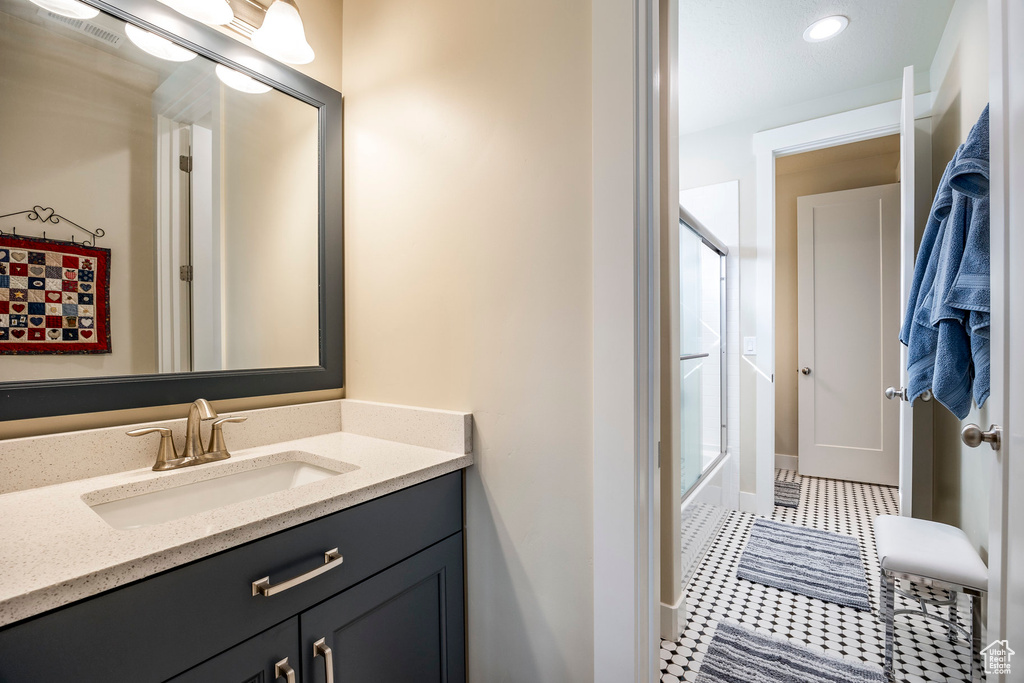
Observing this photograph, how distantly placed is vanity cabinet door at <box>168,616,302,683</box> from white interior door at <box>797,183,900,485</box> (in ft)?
12.2

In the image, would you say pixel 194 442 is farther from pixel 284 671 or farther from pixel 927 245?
pixel 927 245

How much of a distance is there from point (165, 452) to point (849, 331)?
394 centimetres

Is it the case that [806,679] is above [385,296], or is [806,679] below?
below

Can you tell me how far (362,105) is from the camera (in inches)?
57.2

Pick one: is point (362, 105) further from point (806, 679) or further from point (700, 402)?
point (806, 679)

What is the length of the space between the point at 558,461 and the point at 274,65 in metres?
1.36

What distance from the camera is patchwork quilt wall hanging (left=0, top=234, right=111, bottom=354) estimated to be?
0.93m

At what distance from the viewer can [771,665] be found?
1.44 meters

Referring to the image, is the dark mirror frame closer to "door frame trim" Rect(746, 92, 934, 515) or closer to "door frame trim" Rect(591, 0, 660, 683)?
"door frame trim" Rect(591, 0, 660, 683)

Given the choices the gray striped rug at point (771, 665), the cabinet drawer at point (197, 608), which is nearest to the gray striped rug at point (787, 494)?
the gray striped rug at point (771, 665)

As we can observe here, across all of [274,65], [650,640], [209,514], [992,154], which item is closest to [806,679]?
[650,640]

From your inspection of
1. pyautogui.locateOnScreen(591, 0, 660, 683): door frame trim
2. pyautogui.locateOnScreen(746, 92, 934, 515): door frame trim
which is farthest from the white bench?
pyautogui.locateOnScreen(746, 92, 934, 515): door frame trim

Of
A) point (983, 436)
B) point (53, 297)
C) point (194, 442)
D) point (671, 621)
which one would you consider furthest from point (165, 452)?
point (983, 436)

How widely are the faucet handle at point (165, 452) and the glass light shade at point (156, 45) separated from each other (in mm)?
896
